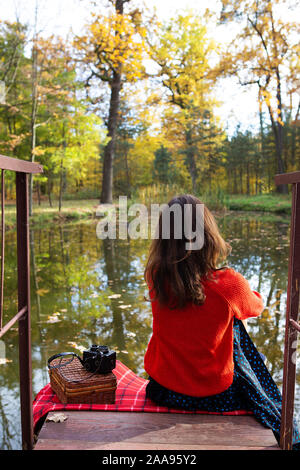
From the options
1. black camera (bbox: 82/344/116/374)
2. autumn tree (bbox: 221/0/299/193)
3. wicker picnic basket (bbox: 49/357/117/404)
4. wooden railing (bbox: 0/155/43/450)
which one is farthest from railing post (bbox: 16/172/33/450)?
autumn tree (bbox: 221/0/299/193)

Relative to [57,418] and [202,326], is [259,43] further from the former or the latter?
[57,418]

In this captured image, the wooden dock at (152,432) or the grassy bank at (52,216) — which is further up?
the grassy bank at (52,216)

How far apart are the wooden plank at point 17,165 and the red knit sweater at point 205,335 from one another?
2.74 ft

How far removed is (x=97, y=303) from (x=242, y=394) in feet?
9.66

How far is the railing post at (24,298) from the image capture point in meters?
1.80

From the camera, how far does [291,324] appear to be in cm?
164

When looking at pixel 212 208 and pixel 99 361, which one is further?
pixel 212 208

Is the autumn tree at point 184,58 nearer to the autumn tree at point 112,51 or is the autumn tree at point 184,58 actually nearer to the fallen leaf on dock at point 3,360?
the autumn tree at point 112,51

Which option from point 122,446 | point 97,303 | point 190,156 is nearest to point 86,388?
point 122,446

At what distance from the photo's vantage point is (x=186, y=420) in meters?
1.90

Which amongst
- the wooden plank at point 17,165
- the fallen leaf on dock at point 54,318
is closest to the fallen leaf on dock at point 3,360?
the fallen leaf on dock at point 54,318

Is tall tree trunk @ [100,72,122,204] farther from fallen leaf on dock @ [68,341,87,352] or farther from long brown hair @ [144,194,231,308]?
long brown hair @ [144,194,231,308]
